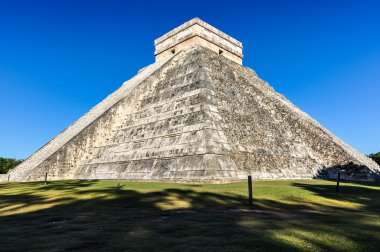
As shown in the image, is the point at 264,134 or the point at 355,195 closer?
the point at 355,195

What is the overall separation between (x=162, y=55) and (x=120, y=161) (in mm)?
13422

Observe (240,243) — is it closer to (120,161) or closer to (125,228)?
(125,228)

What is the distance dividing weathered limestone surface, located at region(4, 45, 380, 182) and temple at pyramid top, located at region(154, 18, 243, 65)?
1916 mm

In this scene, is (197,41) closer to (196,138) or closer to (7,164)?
(196,138)

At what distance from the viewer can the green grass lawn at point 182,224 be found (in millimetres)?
4480

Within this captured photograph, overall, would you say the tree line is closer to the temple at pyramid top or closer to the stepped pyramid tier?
the stepped pyramid tier

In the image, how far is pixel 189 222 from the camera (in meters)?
6.36

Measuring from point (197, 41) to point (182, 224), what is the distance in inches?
820

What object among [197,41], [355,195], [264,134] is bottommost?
[355,195]

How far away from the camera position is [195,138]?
15156mm

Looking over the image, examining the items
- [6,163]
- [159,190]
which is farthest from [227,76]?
[6,163]

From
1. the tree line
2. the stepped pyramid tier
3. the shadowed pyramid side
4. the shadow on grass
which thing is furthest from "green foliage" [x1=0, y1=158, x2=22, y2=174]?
the shadow on grass

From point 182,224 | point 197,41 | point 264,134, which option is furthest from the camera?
point 197,41

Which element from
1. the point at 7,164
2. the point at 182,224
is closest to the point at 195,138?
the point at 182,224
